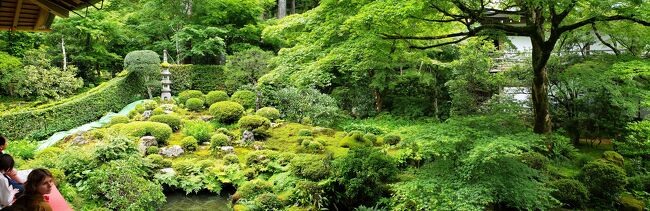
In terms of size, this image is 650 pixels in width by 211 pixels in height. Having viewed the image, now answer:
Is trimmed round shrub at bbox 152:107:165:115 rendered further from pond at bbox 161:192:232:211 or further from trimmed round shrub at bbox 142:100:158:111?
pond at bbox 161:192:232:211

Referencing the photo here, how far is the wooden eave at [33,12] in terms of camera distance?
4809 mm

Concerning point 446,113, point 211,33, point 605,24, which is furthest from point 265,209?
point 211,33

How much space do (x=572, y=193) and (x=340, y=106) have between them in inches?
416

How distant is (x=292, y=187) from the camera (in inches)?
335

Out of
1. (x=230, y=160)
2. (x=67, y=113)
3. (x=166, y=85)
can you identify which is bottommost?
(x=230, y=160)

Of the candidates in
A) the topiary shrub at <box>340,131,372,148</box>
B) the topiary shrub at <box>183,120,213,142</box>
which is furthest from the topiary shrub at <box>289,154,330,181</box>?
the topiary shrub at <box>183,120,213,142</box>

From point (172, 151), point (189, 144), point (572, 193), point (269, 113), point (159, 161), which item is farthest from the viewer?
point (269, 113)

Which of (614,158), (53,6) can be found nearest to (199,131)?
(53,6)

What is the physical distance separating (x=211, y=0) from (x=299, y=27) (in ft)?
33.7

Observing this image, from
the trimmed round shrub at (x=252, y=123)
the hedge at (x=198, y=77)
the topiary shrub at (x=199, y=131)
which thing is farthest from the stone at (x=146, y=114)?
the hedge at (x=198, y=77)

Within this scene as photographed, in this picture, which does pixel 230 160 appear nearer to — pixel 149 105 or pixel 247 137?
pixel 247 137

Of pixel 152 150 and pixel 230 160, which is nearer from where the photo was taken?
pixel 230 160

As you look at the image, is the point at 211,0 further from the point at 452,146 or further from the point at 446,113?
the point at 452,146

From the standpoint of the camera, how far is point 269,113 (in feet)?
46.1
